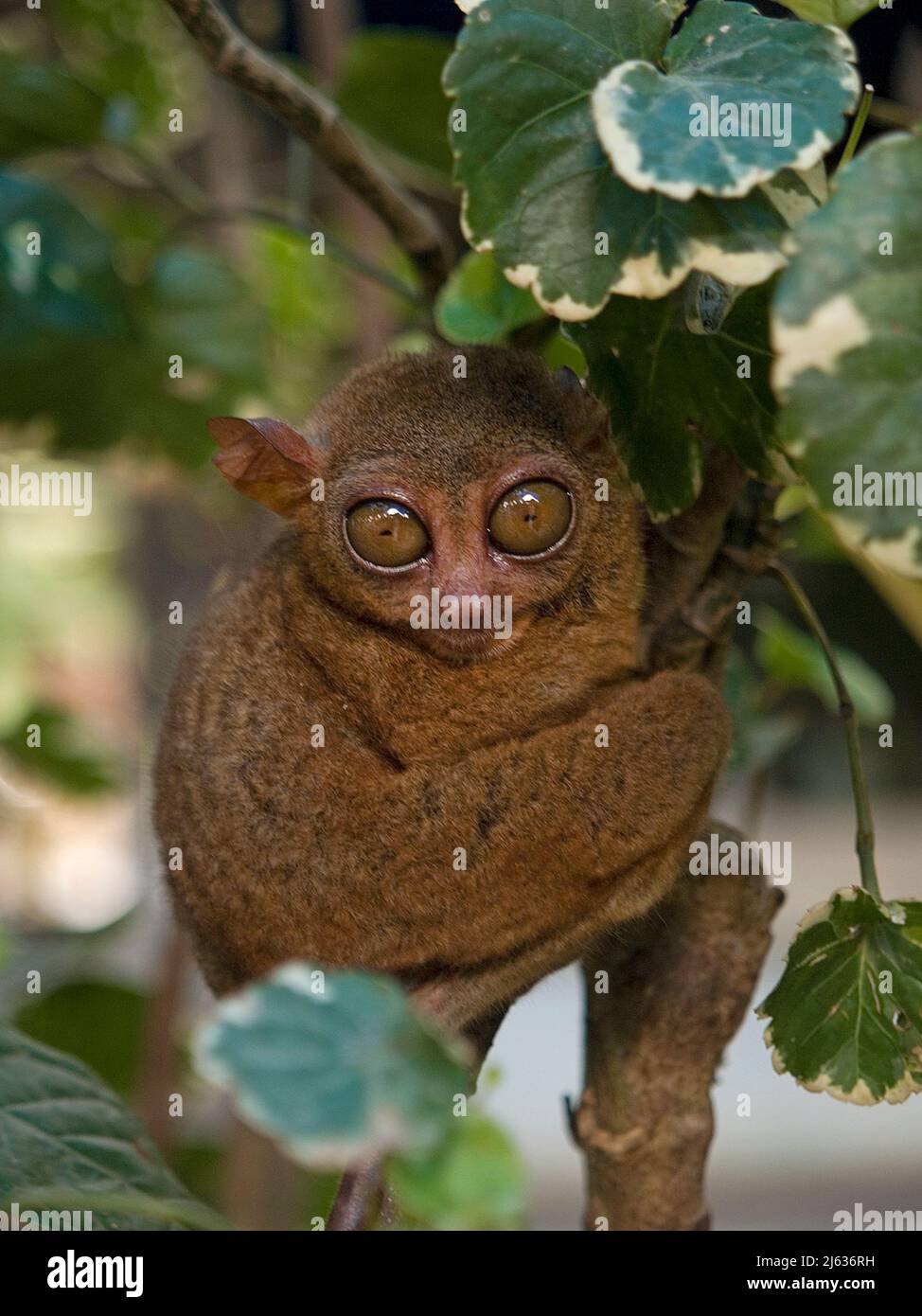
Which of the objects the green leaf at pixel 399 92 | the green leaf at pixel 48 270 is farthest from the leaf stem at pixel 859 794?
the green leaf at pixel 48 270

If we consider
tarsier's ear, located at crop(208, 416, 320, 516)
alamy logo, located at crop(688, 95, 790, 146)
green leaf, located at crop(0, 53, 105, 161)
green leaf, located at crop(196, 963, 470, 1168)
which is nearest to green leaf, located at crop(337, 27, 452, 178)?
green leaf, located at crop(0, 53, 105, 161)

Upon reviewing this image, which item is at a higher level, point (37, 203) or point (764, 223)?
point (37, 203)

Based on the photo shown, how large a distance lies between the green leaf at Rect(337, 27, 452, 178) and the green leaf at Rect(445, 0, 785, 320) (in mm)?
1450

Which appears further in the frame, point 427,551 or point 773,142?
point 427,551

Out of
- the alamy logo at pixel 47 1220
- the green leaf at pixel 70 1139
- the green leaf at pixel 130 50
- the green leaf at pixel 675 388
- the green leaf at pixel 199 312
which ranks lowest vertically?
the alamy logo at pixel 47 1220

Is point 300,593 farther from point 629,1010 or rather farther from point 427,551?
point 629,1010

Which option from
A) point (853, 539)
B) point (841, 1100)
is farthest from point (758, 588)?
point (853, 539)

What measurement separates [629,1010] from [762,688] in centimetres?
134

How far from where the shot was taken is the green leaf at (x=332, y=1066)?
918 mm

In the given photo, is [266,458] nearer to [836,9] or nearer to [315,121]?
[315,121]

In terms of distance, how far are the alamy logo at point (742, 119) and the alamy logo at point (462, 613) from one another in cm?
58

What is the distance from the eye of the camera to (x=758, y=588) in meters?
4.22

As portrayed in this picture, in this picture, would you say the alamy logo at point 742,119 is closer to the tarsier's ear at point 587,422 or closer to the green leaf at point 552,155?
the green leaf at point 552,155
